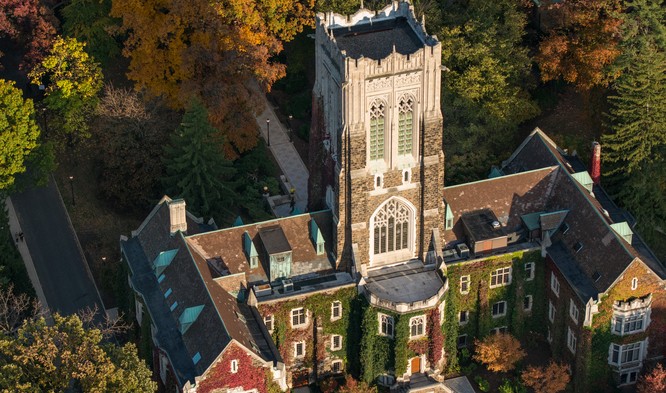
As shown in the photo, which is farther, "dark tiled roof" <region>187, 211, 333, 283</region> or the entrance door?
the entrance door

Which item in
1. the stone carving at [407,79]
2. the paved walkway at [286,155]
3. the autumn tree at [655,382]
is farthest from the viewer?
the paved walkway at [286,155]

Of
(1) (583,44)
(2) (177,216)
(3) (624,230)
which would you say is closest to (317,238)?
(2) (177,216)

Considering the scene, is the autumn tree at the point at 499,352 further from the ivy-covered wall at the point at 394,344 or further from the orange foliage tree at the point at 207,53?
the orange foliage tree at the point at 207,53

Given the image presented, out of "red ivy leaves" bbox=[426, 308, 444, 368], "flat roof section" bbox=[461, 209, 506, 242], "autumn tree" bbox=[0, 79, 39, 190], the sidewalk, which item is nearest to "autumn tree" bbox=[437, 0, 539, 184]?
"flat roof section" bbox=[461, 209, 506, 242]

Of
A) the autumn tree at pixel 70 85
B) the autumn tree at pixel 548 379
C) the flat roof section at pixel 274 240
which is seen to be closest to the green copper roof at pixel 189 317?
the flat roof section at pixel 274 240

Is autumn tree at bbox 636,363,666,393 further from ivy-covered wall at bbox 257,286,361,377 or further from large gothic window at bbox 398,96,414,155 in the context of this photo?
large gothic window at bbox 398,96,414,155

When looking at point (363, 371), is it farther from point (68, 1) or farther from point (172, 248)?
point (68, 1)

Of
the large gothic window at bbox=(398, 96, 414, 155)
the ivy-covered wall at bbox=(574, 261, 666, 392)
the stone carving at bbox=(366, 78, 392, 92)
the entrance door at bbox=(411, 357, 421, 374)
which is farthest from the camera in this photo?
the entrance door at bbox=(411, 357, 421, 374)
